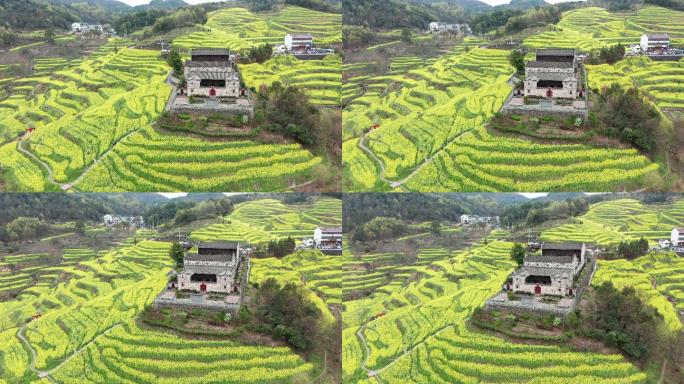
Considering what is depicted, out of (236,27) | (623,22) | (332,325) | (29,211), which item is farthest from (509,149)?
(29,211)

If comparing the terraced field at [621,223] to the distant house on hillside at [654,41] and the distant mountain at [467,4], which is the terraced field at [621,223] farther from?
the distant mountain at [467,4]

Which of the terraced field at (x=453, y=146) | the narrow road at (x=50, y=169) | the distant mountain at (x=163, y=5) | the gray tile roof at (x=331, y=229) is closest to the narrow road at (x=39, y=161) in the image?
the narrow road at (x=50, y=169)

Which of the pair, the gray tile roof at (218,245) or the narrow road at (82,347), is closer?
the narrow road at (82,347)

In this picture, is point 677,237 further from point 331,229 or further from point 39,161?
point 39,161

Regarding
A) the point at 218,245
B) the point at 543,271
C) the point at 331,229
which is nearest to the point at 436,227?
the point at 331,229

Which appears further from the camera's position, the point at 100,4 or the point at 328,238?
the point at 100,4

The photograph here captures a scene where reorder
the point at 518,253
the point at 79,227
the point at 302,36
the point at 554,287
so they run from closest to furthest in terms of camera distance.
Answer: the point at 554,287, the point at 518,253, the point at 79,227, the point at 302,36

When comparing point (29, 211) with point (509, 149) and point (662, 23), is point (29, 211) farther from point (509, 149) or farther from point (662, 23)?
point (662, 23)
